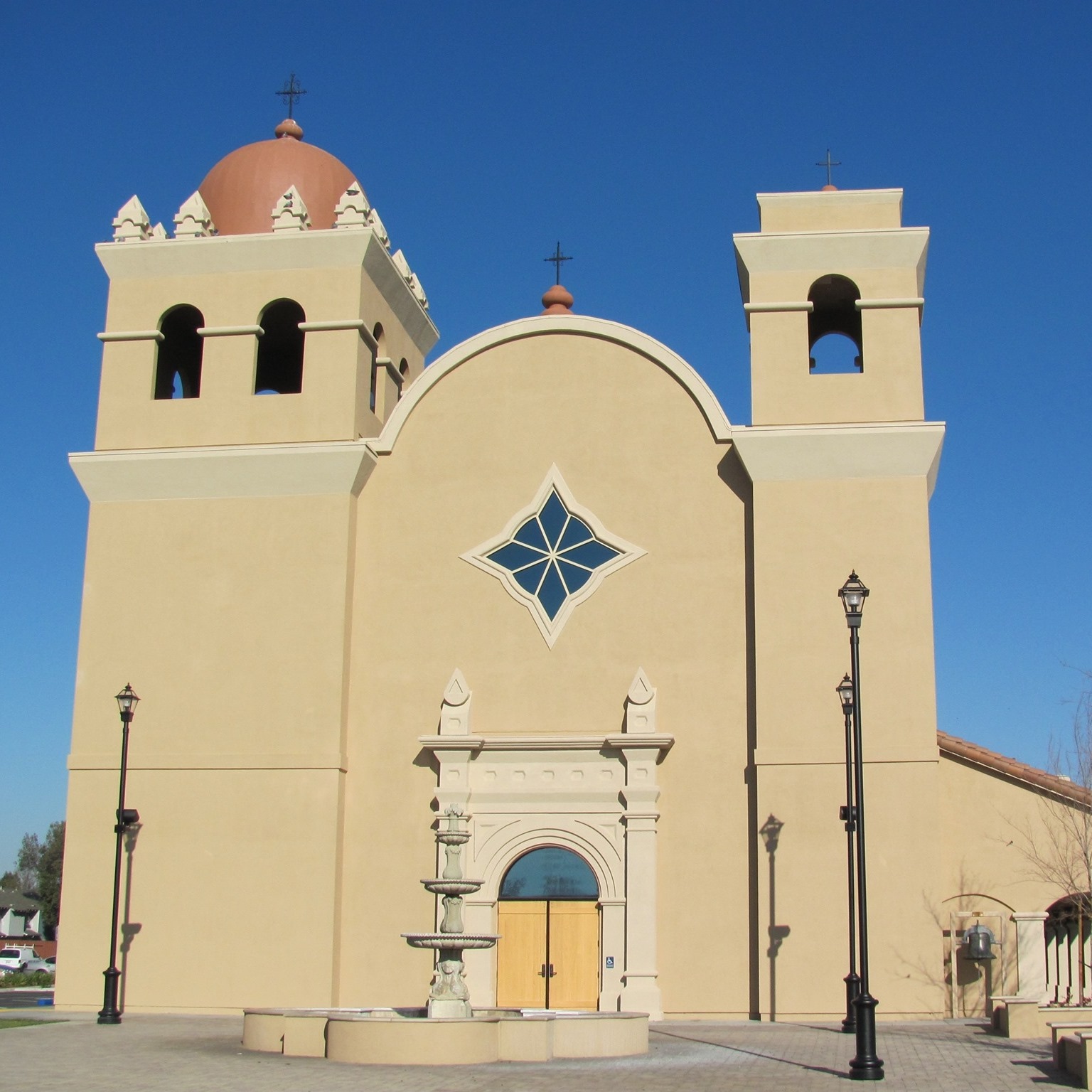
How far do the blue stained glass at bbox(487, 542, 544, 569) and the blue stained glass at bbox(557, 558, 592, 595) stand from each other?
49 centimetres

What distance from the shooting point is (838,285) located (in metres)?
26.8

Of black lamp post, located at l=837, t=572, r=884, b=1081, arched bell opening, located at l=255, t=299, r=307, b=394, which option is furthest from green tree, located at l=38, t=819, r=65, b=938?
black lamp post, located at l=837, t=572, r=884, b=1081

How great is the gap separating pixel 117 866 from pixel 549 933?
681 cm

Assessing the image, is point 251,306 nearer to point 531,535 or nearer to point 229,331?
point 229,331

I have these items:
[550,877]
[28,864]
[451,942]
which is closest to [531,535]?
[550,877]

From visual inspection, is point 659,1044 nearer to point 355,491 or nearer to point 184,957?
point 184,957

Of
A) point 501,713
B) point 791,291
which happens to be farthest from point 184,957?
point 791,291

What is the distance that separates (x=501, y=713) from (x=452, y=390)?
234 inches

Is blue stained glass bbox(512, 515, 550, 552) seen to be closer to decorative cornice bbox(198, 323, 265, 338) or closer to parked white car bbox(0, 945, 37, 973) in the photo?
decorative cornice bbox(198, 323, 265, 338)

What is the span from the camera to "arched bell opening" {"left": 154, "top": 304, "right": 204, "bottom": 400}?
93.0ft

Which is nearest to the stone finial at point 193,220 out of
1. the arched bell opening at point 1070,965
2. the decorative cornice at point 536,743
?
the decorative cornice at point 536,743

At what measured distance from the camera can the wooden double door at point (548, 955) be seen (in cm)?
2342

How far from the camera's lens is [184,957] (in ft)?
79.2

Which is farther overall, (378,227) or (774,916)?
(378,227)
